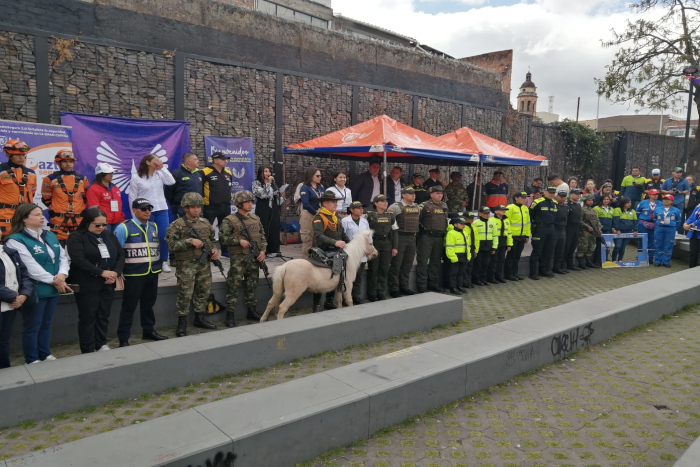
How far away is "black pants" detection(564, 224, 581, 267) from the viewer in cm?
1162

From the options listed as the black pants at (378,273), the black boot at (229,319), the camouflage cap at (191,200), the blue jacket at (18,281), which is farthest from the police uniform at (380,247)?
the blue jacket at (18,281)

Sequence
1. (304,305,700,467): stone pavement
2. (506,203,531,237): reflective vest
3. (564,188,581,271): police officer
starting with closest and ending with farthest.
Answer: (304,305,700,467): stone pavement
(506,203,531,237): reflective vest
(564,188,581,271): police officer

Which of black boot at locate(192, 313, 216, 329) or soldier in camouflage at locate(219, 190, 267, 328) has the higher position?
soldier in camouflage at locate(219, 190, 267, 328)

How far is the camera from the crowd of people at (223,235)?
17.2 ft

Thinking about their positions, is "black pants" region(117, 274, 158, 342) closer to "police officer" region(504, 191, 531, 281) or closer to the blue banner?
the blue banner

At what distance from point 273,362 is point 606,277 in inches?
353

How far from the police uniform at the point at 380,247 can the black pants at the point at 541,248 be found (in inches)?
168

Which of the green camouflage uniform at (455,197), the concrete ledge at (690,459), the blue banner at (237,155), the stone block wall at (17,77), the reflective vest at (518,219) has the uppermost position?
the stone block wall at (17,77)

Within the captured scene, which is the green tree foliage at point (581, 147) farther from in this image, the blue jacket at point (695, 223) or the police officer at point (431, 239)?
the police officer at point (431, 239)

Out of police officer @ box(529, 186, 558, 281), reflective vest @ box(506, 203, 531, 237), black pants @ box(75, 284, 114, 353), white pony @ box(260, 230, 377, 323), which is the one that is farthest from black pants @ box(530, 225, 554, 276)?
black pants @ box(75, 284, 114, 353)

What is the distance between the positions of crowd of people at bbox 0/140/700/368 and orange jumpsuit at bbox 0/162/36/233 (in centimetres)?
1

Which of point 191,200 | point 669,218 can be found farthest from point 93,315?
point 669,218

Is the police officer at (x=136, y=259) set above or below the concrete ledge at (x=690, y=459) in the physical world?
above

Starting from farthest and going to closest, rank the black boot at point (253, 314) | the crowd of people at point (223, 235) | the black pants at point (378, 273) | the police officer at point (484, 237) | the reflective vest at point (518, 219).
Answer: the reflective vest at point (518, 219)
the police officer at point (484, 237)
the black pants at point (378, 273)
the black boot at point (253, 314)
the crowd of people at point (223, 235)
